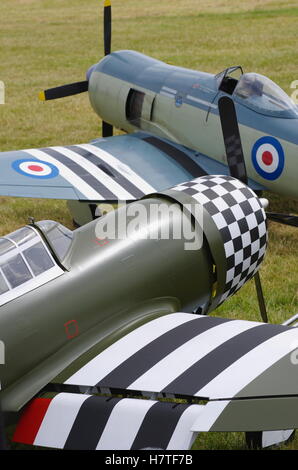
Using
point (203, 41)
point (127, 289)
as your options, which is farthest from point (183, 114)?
point (203, 41)

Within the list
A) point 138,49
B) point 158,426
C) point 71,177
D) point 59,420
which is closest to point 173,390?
point 158,426

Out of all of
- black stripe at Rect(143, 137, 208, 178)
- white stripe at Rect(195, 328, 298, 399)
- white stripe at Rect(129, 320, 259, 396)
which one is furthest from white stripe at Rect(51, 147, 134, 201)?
white stripe at Rect(195, 328, 298, 399)

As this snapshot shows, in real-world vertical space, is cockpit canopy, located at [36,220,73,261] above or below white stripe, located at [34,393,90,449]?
above

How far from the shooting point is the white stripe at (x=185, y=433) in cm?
347

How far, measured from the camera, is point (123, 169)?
8664mm

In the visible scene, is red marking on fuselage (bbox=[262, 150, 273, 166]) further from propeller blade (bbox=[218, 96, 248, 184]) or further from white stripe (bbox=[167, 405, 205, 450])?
white stripe (bbox=[167, 405, 205, 450])

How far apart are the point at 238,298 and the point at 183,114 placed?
2.98m

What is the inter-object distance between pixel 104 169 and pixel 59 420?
500 centimetres

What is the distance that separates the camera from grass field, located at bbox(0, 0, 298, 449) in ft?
25.8

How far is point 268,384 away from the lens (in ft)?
12.2

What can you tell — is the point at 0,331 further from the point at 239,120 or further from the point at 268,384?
the point at 239,120

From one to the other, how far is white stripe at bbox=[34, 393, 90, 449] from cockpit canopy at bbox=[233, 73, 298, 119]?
5078 millimetres

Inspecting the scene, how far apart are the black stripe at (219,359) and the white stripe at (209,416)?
12.2 inches

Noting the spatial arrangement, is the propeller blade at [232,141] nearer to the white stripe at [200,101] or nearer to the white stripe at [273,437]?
the white stripe at [200,101]
